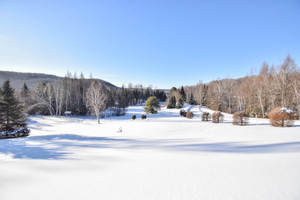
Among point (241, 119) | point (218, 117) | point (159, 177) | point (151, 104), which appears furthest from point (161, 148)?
point (151, 104)

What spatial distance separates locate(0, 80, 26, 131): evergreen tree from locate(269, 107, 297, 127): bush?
24151 mm

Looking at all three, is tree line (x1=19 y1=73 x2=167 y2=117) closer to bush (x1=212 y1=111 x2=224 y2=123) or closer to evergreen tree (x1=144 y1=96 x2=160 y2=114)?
evergreen tree (x1=144 y1=96 x2=160 y2=114)

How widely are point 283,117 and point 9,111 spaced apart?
1002 inches

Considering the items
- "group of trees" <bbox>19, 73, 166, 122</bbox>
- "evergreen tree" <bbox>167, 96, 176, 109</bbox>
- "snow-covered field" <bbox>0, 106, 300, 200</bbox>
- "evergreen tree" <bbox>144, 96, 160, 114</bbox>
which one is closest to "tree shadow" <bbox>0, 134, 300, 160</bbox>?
"snow-covered field" <bbox>0, 106, 300, 200</bbox>

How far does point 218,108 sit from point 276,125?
23816mm

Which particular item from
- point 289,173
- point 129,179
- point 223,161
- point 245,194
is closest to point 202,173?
point 245,194

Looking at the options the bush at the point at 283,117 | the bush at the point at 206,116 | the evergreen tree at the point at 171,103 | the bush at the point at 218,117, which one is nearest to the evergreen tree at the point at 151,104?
the evergreen tree at the point at 171,103

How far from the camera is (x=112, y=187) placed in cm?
252

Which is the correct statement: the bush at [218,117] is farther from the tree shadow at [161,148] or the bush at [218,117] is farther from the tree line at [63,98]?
the tree line at [63,98]

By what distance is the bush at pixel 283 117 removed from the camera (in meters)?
9.22

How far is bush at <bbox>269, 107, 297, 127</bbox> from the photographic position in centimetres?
922

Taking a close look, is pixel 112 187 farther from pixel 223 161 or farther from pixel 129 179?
pixel 223 161

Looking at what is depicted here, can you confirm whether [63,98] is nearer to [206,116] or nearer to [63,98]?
[63,98]

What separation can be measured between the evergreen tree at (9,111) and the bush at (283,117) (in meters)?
24.2
